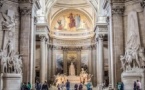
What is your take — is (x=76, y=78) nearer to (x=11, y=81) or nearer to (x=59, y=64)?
(x=59, y=64)

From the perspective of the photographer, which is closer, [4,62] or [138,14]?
[4,62]

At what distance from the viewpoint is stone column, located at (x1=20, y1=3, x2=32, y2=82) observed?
25.7 metres

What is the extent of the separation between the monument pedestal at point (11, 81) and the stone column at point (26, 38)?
5.77 ft

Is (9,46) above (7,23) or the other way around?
the other way around

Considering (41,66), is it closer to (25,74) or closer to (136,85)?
(25,74)

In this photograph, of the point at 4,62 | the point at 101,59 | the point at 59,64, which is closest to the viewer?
the point at 4,62

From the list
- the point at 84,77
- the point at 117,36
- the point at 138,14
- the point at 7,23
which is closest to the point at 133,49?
the point at 117,36

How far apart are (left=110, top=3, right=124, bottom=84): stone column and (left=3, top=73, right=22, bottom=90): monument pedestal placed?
798 cm

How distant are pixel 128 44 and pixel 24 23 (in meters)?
8.89

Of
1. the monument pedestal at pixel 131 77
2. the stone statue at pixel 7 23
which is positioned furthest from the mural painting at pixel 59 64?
the monument pedestal at pixel 131 77

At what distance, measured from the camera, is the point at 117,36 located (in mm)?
26141

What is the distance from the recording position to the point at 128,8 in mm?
25984

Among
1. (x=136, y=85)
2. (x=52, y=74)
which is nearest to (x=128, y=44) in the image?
(x=136, y=85)

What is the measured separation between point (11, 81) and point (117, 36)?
950 cm
